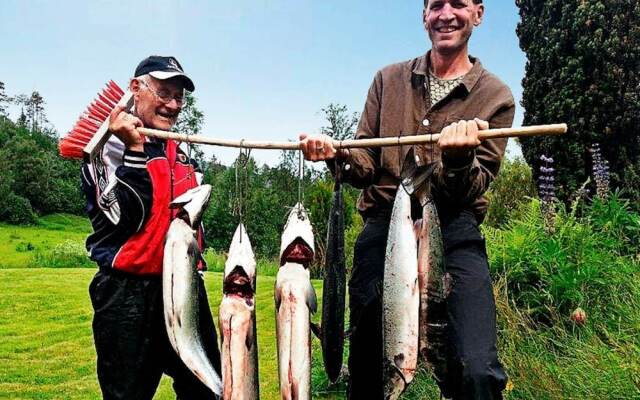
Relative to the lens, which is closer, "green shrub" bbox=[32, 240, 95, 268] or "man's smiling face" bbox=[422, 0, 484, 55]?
"man's smiling face" bbox=[422, 0, 484, 55]

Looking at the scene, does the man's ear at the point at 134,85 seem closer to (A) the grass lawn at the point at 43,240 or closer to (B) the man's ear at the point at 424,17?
(B) the man's ear at the point at 424,17

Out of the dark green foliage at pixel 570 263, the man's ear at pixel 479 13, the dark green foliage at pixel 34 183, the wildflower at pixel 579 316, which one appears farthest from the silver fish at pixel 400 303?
the dark green foliage at pixel 34 183

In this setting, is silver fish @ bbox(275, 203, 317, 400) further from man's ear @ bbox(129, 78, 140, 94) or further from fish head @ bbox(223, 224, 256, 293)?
man's ear @ bbox(129, 78, 140, 94)

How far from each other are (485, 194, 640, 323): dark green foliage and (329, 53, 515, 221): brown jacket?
2.43 meters

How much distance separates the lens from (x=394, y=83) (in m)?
3.43

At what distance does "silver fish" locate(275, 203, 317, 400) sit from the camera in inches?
110

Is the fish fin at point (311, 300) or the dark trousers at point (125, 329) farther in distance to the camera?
the dark trousers at point (125, 329)

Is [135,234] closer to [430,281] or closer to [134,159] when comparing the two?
[134,159]

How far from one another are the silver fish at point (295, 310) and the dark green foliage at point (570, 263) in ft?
9.68

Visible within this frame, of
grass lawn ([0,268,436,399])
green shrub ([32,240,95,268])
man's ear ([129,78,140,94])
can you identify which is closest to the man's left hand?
man's ear ([129,78,140,94])

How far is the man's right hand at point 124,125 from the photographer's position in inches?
129

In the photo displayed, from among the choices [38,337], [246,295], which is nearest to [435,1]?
[246,295]

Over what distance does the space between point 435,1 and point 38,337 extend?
8562mm

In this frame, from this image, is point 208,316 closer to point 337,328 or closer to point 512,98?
point 337,328
